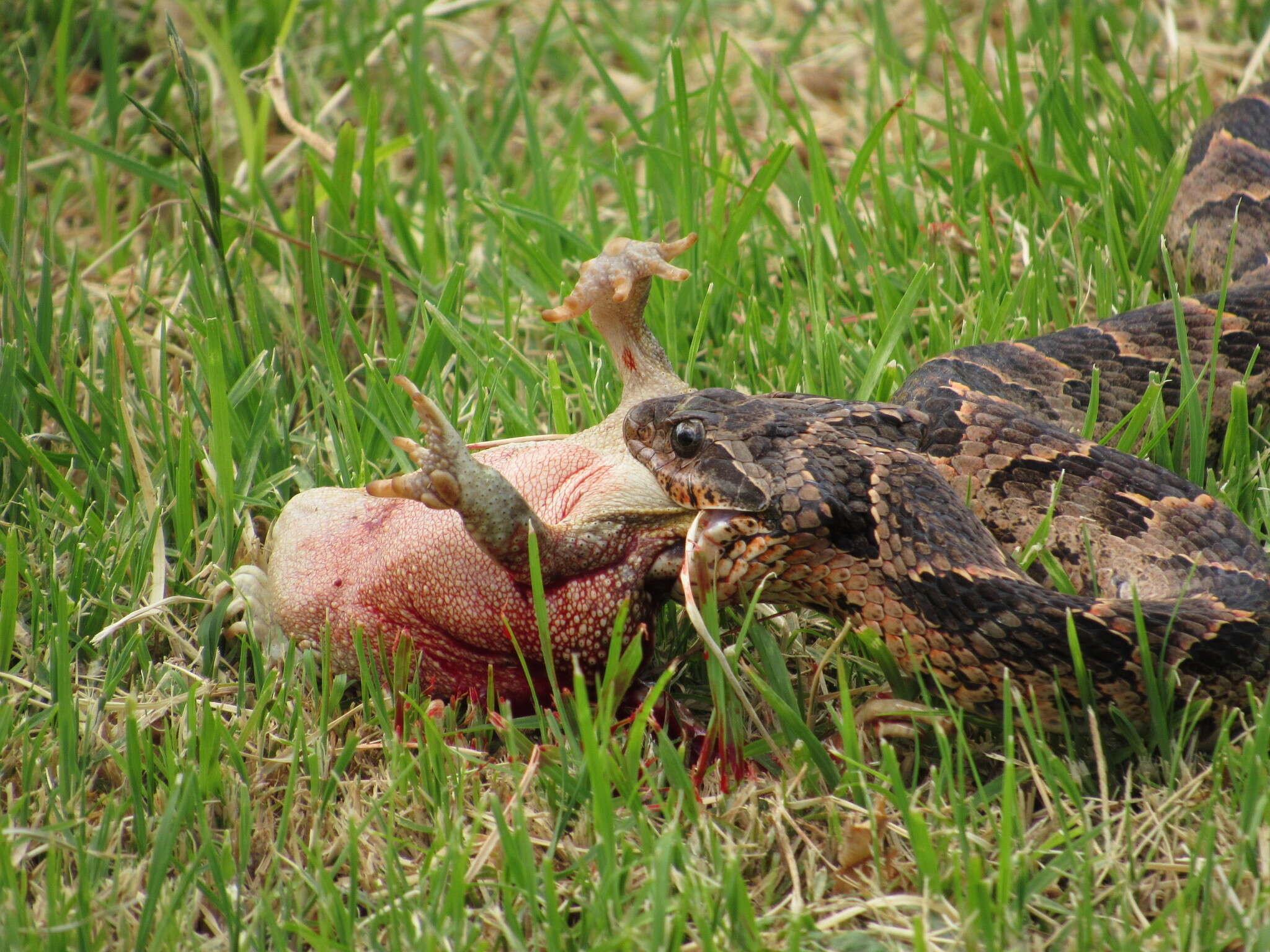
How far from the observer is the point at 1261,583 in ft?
8.99

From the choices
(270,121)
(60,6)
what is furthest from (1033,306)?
(60,6)

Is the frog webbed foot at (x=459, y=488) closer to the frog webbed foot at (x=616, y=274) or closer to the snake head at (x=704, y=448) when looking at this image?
the snake head at (x=704, y=448)

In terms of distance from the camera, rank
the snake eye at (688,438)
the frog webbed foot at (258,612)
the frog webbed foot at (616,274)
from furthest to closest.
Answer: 1. the frog webbed foot at (616,274)
2. the frog webbed foot at (258,612)
3. the snake eye at (688,438)

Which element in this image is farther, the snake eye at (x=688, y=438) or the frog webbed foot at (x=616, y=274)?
the frog webbed foot at (x=616, y=274)

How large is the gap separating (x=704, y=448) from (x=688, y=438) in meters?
0.05

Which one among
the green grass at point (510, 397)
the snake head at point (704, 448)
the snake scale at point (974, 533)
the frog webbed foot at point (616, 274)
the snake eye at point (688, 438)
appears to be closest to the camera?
the green grass at point (510, 397)

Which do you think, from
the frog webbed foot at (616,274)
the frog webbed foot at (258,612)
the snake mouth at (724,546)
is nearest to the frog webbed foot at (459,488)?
the snake mouth at (724,546)

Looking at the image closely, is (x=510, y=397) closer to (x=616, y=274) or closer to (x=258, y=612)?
(x=616, y=274)

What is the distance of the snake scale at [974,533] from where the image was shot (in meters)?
2.60

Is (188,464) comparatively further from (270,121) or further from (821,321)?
(270,121)

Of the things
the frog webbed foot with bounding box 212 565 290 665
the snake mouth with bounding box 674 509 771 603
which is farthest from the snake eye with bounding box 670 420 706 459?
the frog webbed foot with bounding box 212 565 290 665

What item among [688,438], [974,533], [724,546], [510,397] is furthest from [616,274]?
[974,533]

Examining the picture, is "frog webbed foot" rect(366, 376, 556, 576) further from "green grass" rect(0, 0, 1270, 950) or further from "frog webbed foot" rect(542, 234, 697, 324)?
"frog webbed foot" rect(542, 234, 697, 324)

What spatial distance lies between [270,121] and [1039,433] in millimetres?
4309
